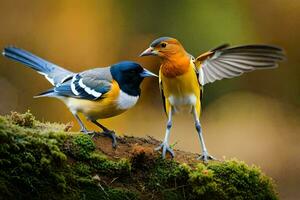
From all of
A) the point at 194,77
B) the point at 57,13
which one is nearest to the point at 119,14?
the point at 57,13

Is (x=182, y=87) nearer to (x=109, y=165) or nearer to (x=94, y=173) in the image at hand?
(x=109, y=165)

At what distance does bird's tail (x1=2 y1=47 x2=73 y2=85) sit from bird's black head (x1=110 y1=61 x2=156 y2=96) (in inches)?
33.1

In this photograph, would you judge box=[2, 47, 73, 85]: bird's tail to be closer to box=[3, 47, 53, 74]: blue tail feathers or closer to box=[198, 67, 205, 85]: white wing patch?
box=[3, 47, 53, 74]: blue tail feathers

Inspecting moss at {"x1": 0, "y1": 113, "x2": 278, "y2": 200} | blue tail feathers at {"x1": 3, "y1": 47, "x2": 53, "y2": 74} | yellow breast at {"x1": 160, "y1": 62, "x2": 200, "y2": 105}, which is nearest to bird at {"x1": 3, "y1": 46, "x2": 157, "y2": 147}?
yellow breast at {"x1": 160, "y1": 62, "x2": 200, "y2": 105}

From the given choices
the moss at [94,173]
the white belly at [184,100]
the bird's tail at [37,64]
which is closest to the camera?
the moss at [94,173]

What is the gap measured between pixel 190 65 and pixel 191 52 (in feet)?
22.7

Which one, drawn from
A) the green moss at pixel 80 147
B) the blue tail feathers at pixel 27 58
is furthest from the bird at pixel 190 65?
the blue tail feathers at pixel 27 58

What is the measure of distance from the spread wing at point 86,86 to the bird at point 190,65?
1.40ft

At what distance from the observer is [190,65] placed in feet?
14.9

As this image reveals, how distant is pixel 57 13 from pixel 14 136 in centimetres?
767

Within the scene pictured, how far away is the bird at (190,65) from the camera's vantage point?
446cm

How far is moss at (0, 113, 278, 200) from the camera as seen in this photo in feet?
11.4

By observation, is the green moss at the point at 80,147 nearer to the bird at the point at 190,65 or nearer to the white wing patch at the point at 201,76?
the bird at the point at 190,65

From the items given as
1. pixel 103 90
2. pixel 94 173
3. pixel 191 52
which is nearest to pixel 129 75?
pixel 103 90
